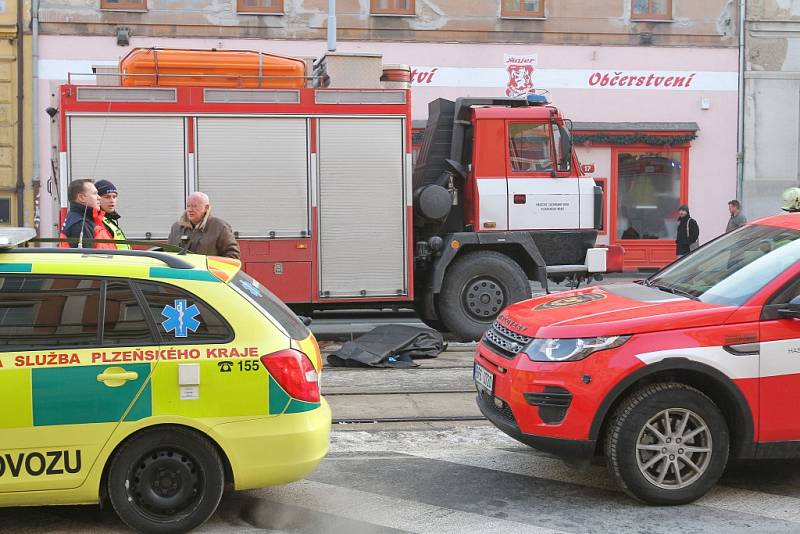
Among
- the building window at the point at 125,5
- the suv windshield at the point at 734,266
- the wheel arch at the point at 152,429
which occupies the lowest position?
the wheel arch at the point at 152,429

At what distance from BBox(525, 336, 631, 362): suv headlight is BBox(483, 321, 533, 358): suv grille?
0.13 m

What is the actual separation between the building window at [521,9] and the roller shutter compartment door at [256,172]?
12679 mm

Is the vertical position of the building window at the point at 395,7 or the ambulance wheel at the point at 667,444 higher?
the building window at the point at 395,7

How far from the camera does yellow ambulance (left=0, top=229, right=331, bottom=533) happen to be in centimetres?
462

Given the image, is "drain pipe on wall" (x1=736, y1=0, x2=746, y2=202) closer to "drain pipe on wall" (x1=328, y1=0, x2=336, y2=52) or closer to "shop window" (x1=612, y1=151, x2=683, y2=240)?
"shop window" (x1=612, y1=151, x2=683, y2=240)

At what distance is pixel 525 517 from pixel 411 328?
17.5ft

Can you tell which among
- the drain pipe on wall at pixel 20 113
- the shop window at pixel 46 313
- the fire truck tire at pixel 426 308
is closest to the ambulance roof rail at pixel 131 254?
the shop window at pixel 46 313

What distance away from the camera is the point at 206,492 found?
477 cm

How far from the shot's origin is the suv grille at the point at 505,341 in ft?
18.2

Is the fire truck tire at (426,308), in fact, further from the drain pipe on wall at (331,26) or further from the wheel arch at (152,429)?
the drain pipe on wall at (331,26)

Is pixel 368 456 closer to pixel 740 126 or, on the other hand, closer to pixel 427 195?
pixel 427 195

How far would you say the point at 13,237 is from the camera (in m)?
4.93

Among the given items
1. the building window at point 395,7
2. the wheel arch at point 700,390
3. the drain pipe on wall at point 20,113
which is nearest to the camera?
the wheel arch at point 700,390

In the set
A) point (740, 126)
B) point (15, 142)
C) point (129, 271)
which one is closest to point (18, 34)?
point (15, 142)
